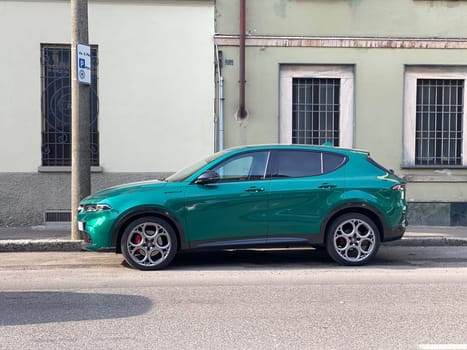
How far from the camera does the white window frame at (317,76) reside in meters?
11.7

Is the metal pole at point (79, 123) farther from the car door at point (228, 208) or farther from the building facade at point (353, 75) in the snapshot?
the building facade at point (353, 75)

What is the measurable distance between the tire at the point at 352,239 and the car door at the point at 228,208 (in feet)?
3.27

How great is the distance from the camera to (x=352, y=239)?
25.0 feet

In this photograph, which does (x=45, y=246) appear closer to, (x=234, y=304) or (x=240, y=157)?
(x=240, y=157)

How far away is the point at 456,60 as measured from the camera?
38.4 feet

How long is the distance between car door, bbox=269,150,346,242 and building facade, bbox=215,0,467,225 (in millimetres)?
4079

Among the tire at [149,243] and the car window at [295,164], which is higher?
the car window at [295,164]

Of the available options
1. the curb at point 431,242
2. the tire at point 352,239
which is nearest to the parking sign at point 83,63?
the tire at point 352,239

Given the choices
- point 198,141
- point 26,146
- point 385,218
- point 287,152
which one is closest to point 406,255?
point 385,218

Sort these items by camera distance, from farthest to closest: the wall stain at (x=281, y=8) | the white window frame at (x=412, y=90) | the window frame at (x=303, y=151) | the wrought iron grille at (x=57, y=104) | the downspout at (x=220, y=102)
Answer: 1. the white window frame at (x=412, y=90)
2. the wall stain at (x=281, y=8)
3. the downspout at (x=220, y=102)
4. the wrought iron grille at (x=57, y=104)
5. the window frame at (x=303, y=151)

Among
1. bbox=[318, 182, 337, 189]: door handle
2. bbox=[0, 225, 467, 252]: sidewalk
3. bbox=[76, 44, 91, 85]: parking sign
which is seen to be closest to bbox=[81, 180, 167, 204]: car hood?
bbox=[0, 225, 467, 252]: sidewalk

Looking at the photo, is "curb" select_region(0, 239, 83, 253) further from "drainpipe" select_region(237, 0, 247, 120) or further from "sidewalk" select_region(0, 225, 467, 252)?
"drainpipe" select_region(237, 0, 247, 120)

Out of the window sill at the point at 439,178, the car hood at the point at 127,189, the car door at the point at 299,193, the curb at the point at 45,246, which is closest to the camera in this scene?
the car hood at the point at 127,189

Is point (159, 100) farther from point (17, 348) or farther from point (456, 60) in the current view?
point (17, 348)
